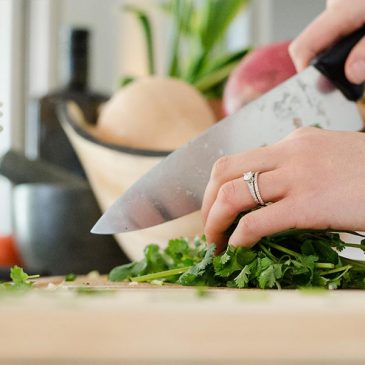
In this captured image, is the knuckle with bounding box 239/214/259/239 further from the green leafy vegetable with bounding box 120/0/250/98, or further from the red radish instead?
the green leafy vegetable with bounding box 120/0/250/98

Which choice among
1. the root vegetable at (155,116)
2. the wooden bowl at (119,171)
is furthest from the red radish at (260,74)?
the wooden bowl at (119,171)

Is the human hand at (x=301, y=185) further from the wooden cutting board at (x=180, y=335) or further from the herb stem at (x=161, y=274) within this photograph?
the wooden cutting board at (x=180, y=335)

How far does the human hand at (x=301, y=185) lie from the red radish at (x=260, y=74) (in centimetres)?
56

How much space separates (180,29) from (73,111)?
0.60 metres

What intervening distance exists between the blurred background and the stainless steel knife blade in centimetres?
36

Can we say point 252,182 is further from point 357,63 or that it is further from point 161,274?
point 357,63

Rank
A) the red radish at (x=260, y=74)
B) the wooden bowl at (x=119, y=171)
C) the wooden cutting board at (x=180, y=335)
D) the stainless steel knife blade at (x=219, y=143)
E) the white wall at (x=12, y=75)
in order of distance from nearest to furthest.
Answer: the wooden cutting board at (x=180, y=335) < the stainless steel knife blade at (x=219, y=143) < the wooden bowl at (x=119, y=171) < the red radish at (x=260, y=74) < the white wall at (x=12, y=75)

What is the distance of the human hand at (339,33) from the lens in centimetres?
90

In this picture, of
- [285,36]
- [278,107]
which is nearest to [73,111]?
[278,107]

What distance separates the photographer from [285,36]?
249 cm

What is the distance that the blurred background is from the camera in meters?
1.33

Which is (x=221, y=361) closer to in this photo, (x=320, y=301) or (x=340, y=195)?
(x=320, y=301)

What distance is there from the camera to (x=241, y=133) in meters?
0.91

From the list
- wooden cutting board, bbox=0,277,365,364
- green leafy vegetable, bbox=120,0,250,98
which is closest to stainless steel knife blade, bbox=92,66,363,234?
wooden cutting board, bbox=0,277,365,364
